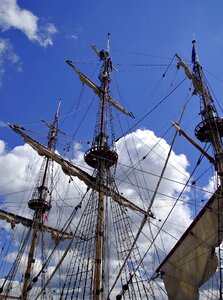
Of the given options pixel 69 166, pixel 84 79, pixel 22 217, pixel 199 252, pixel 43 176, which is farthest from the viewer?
pixel 43 176

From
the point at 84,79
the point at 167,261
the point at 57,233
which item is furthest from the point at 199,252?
the point at 57,233

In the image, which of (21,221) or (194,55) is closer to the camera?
(194,55)

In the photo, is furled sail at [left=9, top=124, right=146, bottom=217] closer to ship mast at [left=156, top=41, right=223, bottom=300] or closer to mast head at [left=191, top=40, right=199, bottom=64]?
ship mast at [left=156, top=41, right=223, bottom=300]

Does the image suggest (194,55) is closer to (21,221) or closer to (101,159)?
(101,159)


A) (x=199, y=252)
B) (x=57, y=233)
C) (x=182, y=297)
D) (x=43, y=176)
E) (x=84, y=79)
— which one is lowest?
(x=182, y=297)

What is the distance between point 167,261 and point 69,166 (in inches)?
370

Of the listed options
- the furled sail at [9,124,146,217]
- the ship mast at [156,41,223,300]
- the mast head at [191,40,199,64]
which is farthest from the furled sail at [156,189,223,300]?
the mast head at [191,40,199,64]

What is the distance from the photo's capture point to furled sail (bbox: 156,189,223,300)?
666 inches

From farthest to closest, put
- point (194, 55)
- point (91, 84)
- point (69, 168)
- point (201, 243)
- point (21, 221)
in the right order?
point (21, 221), point (91, 84), point (69, 168), point (194, 55), point (201, 243)

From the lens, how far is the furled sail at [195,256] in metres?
16.9

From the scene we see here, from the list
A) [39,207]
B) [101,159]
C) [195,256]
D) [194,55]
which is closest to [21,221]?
[39,207]

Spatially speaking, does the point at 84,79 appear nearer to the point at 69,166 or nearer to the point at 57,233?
the point at 69,166

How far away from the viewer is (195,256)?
18156 millimetres

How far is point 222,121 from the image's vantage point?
20.0 meters
